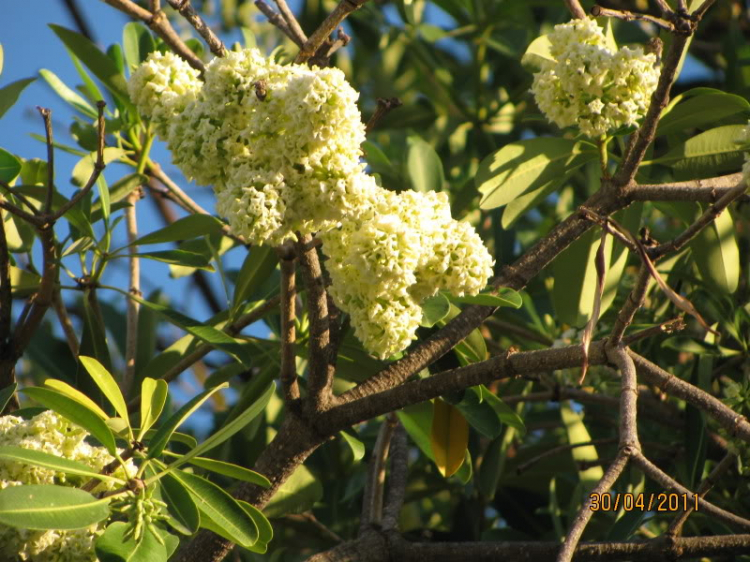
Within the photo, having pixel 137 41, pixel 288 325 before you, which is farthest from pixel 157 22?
pixel 288 325

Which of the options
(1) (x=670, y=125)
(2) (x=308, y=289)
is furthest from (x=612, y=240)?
(2) (x=308, y=289)

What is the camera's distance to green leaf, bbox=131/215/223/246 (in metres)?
1.86

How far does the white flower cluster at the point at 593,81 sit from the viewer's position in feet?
5.12

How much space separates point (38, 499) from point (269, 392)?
35cm

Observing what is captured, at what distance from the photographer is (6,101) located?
5.86 ft

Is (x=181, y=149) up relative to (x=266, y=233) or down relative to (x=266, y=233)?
up

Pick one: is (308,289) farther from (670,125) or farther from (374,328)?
(670,125)

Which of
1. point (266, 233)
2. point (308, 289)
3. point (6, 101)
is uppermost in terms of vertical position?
point (6, 101)

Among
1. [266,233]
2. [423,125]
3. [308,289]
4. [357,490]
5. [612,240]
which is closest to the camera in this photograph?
[266,233]

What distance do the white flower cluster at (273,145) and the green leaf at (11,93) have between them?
58 centimetres

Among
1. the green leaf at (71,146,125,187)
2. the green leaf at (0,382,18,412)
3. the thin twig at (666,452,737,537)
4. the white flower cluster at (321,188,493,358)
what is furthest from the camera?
the green leaf at (71,146,125,187)

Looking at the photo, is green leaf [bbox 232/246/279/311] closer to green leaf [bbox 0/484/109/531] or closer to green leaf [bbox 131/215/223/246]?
green leaf [bbox 131/215/223/246]

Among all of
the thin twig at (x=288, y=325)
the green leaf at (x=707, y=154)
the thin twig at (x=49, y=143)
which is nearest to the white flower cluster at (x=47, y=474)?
the thin twig at (x=288, y=325)

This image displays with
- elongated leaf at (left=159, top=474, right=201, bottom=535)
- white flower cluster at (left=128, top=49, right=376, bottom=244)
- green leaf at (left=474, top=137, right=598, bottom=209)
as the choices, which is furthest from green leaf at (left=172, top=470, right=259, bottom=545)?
green leaf at (left=474, top=137, right=598, bottom=209)
